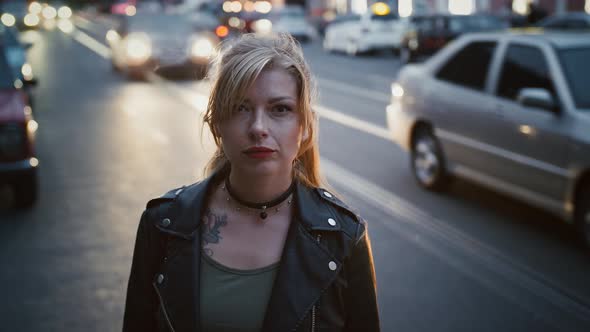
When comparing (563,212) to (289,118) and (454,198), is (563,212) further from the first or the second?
(289,118)

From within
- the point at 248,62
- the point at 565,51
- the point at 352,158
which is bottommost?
the point at 352,158

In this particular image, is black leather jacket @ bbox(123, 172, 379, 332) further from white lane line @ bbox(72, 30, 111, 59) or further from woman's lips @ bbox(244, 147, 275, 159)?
white lane line @ bbox(72, 30, 111, 59)

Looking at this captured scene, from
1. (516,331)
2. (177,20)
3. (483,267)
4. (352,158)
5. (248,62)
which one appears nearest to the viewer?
(248,62)

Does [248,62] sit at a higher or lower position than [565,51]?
higher

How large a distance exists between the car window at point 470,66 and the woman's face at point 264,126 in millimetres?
5431

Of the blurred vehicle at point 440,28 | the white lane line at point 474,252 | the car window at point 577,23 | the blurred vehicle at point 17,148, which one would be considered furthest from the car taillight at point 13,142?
the blurred vehicle at point 440,28

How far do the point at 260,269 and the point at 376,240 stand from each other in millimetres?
4530

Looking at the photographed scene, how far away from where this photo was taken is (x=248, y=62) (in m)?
2.02

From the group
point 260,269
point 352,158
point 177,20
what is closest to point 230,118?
point 260,269

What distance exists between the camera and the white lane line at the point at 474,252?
5.09m

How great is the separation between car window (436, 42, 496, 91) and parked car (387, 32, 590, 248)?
0.04 feet

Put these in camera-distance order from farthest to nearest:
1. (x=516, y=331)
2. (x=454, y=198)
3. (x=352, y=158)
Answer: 1. (x=352, y=158)
2. (x=454, y=198)
3. (x=516, y=331)

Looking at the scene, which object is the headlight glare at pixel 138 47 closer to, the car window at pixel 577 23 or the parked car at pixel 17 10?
the car window at pixel 577 23

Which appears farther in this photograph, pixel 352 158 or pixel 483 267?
pixel 352 158
